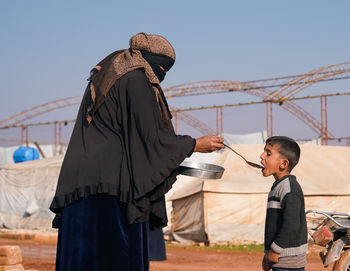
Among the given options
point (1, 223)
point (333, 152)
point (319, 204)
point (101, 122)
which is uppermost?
point (101, 122)

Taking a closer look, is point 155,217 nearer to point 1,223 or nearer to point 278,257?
point 278,257

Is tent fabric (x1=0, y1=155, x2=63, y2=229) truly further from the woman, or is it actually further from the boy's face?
the woman

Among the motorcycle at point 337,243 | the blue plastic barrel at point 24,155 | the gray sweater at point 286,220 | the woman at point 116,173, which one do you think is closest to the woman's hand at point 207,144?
the woman at point 116,173

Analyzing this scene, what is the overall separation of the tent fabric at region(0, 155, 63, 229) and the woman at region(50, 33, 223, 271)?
17.7 m

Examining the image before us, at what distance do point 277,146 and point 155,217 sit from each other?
915 millimetres

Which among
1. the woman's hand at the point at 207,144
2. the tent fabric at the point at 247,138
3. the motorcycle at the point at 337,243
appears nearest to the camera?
the woman's hand at the point at 207,144

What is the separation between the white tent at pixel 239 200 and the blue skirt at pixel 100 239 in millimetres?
11480

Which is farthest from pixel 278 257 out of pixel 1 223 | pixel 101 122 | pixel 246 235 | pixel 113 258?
pixel 1 223

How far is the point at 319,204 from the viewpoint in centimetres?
1462

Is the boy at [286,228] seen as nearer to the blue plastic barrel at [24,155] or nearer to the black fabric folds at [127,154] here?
the black fabric folds at [127,154]

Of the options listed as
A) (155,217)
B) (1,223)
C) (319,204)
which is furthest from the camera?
(1,223)

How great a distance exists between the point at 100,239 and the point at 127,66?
0.82 m

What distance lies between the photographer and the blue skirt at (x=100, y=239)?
2943 mm

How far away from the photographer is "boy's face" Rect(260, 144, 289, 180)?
364 cm
